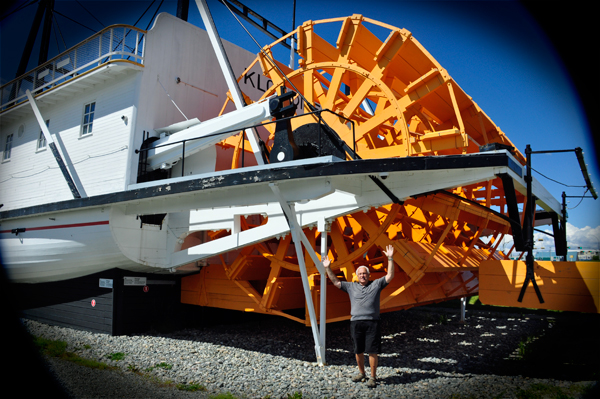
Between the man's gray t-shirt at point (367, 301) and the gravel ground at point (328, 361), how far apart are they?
67 cm

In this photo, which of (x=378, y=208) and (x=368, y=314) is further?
(x=378, y=208)

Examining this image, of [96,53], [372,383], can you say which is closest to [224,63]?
[96,53]

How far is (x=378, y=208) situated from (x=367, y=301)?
319 centimetres

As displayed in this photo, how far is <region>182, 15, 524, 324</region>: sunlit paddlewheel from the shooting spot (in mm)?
5871

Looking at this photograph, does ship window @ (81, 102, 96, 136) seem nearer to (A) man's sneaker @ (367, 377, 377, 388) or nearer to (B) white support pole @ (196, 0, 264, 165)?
(B) white support pole @ (196, 0, 264, 165)

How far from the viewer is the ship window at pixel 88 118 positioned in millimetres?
7184

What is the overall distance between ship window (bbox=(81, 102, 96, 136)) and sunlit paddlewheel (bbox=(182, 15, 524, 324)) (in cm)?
221

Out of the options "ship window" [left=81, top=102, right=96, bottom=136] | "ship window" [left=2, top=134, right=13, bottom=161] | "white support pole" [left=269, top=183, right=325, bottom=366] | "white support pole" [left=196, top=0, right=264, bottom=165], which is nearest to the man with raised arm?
"white support pole" [left=269, top=183, right=325, bottom=366]

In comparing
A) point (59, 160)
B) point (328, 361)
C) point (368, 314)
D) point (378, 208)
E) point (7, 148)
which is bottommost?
point (328, 361)

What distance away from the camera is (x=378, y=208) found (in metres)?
7.02

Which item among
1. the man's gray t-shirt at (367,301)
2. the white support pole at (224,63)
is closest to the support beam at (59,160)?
the white support pole at (224,63)

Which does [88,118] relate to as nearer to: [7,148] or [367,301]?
[7,148]

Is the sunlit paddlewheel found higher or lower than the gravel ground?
higher

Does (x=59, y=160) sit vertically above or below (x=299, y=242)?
above
